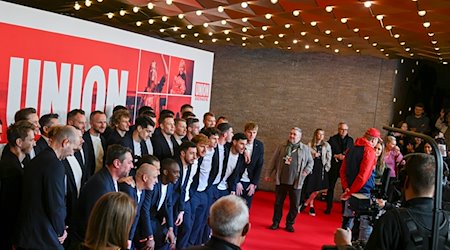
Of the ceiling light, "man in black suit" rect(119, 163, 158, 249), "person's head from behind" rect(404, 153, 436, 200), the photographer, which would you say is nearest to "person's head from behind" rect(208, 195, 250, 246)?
the photographer

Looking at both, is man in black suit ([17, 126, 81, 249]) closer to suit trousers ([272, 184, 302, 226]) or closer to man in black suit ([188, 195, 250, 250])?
man in black suit ([188, 195, 250, 250])

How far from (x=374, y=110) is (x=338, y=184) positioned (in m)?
1.81

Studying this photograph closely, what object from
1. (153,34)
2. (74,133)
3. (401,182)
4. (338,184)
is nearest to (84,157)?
(74,133)

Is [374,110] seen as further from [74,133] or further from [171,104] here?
[74,133]

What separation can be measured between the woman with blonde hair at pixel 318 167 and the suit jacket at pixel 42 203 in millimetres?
6769

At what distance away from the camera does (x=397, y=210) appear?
2893mm

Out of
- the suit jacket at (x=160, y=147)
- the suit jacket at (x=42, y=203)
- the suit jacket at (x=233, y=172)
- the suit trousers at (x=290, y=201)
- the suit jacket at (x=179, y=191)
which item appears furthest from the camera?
→ the suit trousers at (x=290, y=201)

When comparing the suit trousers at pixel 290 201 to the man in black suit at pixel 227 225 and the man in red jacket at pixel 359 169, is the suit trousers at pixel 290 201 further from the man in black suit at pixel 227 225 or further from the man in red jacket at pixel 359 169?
the man in black suit at pixel 227 225

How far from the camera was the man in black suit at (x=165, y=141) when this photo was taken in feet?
22.4

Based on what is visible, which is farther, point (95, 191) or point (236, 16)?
point (236, 16)

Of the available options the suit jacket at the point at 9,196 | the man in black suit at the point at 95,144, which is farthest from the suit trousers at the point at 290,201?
the suit jacket at the point at 9,196

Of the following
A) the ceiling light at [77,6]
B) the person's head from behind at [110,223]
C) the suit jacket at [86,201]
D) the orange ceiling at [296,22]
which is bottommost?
the suit jacket at [86,201]

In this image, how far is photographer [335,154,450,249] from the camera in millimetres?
2824

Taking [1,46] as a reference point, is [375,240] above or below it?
below
